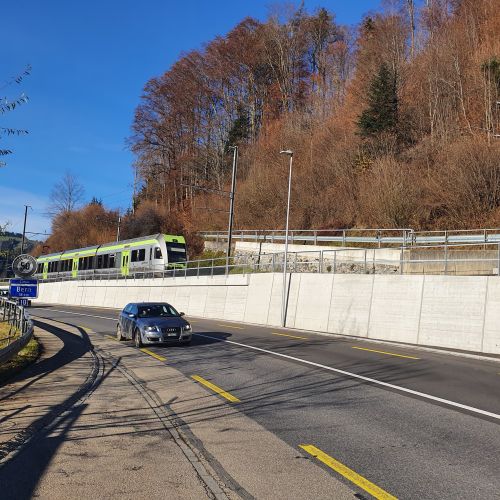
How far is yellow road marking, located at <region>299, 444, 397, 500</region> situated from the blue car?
11841 millimetres

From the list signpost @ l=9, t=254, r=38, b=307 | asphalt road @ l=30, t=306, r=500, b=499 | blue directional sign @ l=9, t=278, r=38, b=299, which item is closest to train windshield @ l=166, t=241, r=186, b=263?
signpost @ l=9, t=254, r=38, b=307

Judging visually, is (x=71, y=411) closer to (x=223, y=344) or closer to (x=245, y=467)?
(x=245, y=467)

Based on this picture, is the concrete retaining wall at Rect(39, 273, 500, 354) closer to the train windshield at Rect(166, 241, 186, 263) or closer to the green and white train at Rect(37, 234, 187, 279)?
the train windshield at Rect(166, 241, 186, 263)

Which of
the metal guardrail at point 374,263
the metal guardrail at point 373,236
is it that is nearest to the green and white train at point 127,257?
the metal guardrail at point 374,263

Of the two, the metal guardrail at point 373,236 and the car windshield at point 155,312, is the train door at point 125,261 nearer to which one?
the metal guardrail at point 373,236

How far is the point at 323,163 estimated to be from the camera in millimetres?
51312

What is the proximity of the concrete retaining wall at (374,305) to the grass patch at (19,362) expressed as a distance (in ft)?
39.2

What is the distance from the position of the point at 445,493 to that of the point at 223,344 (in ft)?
45.8

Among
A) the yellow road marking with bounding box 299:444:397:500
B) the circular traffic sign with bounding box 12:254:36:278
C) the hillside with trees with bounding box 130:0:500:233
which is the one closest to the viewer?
the yellow road marking with bounding box 299:444:397:500

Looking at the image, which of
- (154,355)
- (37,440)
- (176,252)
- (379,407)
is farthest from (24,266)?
(176,252)

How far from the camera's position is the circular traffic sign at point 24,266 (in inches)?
712

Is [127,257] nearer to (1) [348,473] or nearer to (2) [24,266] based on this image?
(2) [24,266]

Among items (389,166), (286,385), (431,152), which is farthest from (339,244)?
(286,385)

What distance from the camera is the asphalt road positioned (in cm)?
543
